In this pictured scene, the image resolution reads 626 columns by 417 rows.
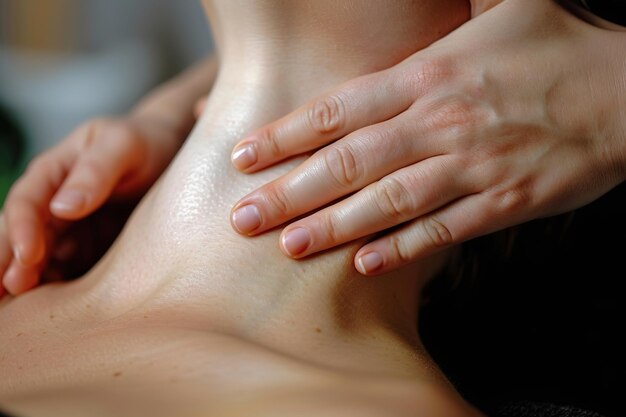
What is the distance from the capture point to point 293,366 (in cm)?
54

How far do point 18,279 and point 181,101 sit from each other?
477mm

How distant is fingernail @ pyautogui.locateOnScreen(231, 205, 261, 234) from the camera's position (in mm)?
644

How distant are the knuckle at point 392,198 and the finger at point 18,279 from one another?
41 centimetres

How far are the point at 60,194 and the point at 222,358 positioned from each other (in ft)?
1.47

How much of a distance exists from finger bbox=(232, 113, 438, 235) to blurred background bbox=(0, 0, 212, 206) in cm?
194

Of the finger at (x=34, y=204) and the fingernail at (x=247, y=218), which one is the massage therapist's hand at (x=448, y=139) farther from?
the finger at (x=34, y=204)

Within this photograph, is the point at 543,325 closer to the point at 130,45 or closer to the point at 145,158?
the point at 145,158

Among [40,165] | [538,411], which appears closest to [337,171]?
[538,411]

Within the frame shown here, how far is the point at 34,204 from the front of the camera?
0.92 meters

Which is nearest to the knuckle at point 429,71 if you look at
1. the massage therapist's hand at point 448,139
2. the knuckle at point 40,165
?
the massage therapist's hand at point 448,139

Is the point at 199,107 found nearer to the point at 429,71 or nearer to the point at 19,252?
the point at 19,252

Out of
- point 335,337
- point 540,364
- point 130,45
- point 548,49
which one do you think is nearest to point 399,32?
point 548,49

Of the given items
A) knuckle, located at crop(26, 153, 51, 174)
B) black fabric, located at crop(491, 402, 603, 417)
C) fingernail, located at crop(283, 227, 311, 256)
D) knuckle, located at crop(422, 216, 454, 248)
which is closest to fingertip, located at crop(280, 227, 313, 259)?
fingernail, located at crop(283, 227, 311, 256)

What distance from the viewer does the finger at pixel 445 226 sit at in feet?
2.23
